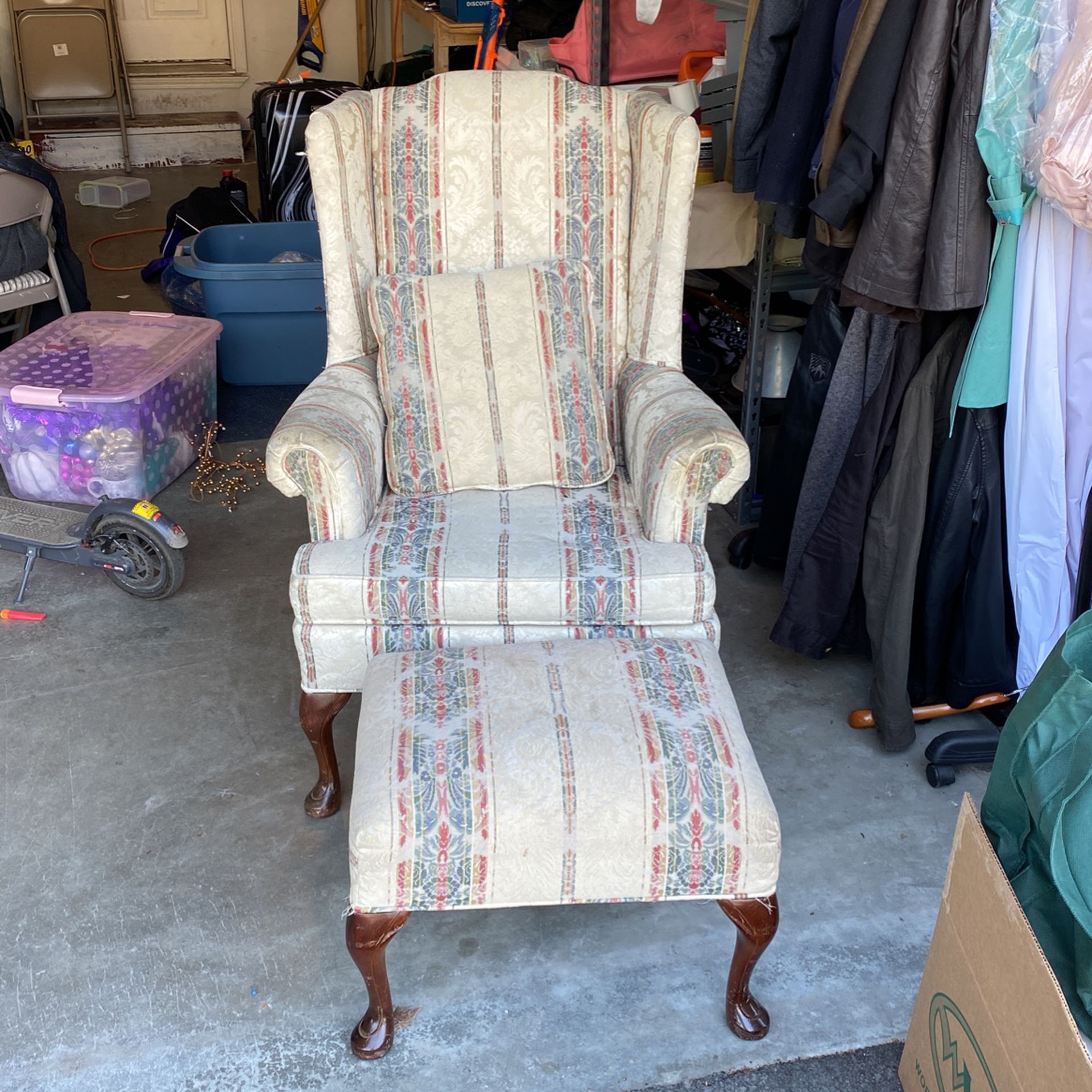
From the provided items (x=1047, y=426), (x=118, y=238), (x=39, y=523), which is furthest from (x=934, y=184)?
(x=118, y=238)

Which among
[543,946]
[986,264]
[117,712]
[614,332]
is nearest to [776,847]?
[543,946]

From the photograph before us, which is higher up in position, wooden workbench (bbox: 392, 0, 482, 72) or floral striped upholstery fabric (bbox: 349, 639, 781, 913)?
wooden workbench (bbox: 392, 0, 482, 72)

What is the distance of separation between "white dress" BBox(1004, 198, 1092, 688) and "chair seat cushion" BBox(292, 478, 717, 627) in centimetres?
57

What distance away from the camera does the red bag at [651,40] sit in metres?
2.89

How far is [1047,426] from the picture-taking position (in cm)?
177

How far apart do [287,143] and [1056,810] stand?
141 inches

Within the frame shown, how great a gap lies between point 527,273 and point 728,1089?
1.36 meters

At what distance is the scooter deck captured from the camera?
2412mm

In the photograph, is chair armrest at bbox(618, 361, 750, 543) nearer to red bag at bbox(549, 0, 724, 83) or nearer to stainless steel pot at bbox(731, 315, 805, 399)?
stainless steel pot at bbox(731, 315, 805, 399)

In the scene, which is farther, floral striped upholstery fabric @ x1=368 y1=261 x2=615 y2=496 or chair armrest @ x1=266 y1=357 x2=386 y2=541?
floral striped upholstery fabric @ x1=368 y1=261 x2=615 y2=496

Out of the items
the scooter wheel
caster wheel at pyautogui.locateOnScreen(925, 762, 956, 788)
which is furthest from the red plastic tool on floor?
caster wheel at pyautogui.locateOnScreen(925, 762, 956, 788)

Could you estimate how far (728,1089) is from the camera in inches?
55.9

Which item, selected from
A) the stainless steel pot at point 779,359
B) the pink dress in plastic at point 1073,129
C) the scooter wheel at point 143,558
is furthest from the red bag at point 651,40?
the scooter wheel at point 143,558

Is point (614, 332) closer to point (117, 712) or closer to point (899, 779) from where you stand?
point (899, 779)
